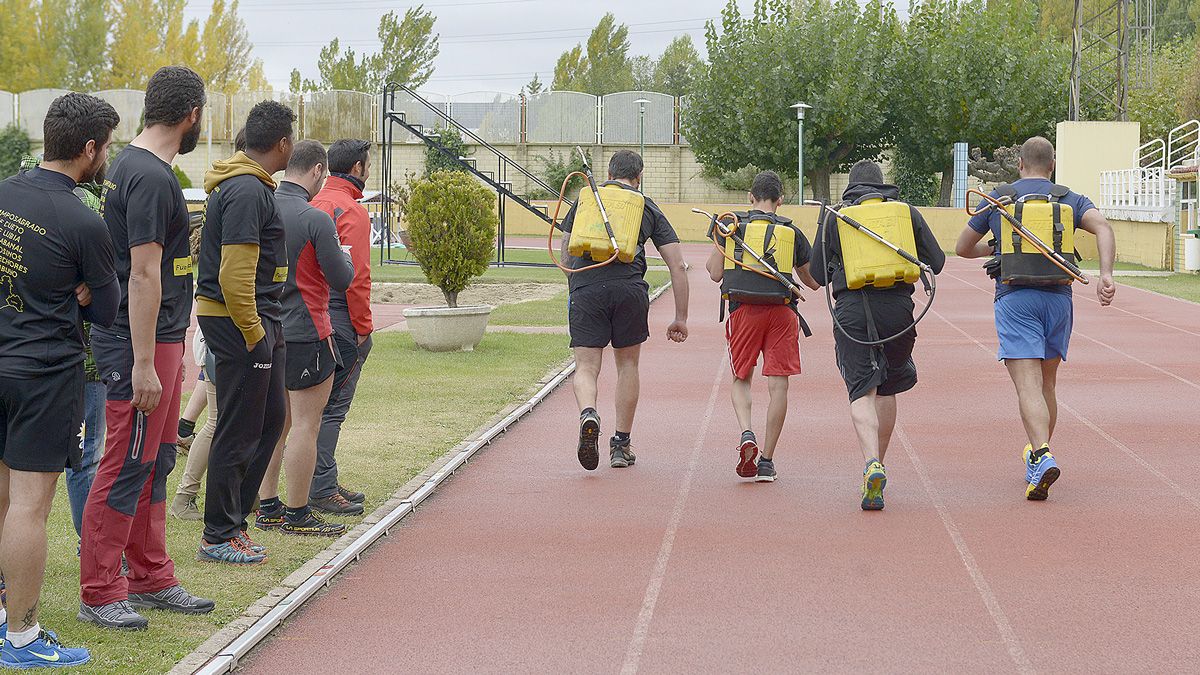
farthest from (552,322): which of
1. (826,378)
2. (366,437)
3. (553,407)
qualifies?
(366,437)

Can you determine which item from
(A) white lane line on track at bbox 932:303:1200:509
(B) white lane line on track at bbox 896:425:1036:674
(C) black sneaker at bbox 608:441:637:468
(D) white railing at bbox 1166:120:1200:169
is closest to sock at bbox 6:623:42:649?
(B) white lane line on track at bbox 896:425:1036:674

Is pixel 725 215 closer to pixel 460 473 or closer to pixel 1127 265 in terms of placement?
pixel 460 473

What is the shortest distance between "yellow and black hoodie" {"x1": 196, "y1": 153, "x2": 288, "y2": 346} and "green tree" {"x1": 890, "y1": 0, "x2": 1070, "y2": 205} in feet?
163

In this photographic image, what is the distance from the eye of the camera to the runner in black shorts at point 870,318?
772 centimetres

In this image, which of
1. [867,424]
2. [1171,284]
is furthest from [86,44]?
[867,424]

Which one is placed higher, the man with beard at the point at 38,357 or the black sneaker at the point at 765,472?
the man with beard at the point at 38,357

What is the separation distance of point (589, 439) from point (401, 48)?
65.8 m

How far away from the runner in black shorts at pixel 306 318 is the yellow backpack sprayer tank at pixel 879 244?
2.70 m

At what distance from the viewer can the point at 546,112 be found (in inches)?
2350

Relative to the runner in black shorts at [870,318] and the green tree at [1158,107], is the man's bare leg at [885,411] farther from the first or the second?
the green tree at [1158,107]

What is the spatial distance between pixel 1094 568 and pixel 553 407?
5744 mm

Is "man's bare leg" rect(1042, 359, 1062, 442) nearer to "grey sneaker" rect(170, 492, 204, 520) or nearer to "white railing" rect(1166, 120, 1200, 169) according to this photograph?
"grey sneaker" rect(170, 492, 204, 520)

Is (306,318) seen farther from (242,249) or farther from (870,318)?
(870,318)

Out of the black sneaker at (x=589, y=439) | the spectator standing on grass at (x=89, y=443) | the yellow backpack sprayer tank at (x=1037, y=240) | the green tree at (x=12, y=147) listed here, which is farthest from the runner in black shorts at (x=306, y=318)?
the green tree at (x=12, y=147)
